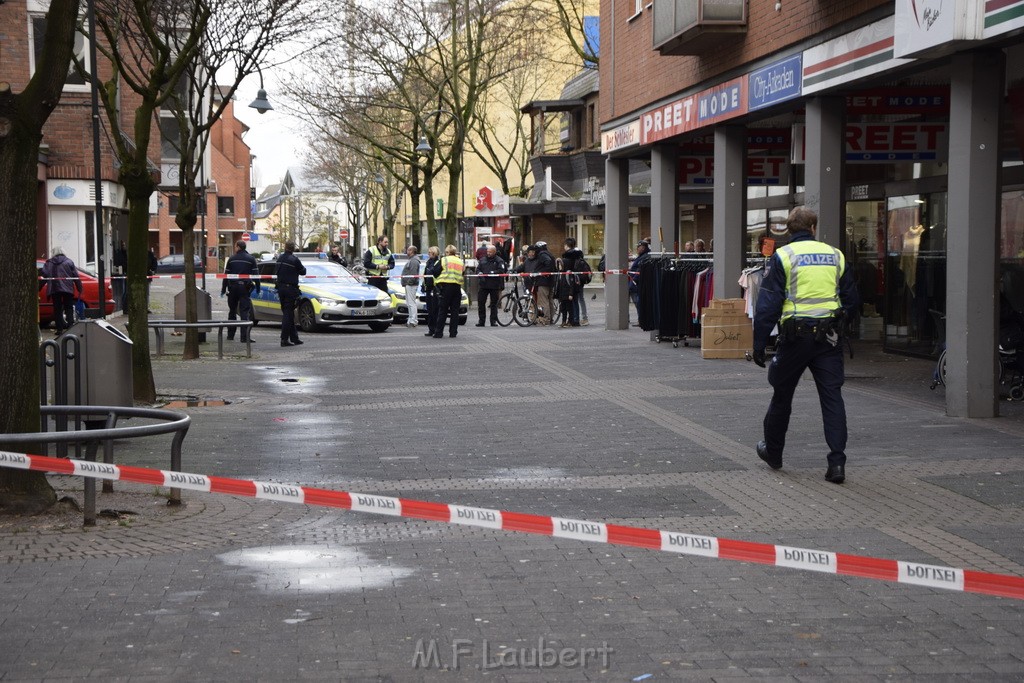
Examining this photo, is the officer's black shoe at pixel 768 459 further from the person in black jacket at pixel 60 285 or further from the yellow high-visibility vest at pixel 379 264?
the yellow high-visibility vest at pixel 379 264

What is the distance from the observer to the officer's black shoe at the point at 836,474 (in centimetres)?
888

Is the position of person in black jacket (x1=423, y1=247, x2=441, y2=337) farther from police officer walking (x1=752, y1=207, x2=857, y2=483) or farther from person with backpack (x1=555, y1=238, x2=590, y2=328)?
police officer walking (x1=752, y1=207, x2=857, y2=483)

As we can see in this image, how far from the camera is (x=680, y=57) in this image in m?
21.4

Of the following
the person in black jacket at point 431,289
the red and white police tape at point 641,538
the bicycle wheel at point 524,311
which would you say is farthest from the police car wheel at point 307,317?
the red and white police tape at point 641,538

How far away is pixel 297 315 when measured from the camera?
28.7 meters

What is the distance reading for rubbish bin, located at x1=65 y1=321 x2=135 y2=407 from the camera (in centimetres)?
980

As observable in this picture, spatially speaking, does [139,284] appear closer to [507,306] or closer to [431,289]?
[431,289]

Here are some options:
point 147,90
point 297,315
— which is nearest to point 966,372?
point 147,90

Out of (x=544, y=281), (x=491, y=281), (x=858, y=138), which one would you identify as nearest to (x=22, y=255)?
(x=858, y=138)

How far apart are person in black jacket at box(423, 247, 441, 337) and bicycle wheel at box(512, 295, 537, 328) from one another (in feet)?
7.27

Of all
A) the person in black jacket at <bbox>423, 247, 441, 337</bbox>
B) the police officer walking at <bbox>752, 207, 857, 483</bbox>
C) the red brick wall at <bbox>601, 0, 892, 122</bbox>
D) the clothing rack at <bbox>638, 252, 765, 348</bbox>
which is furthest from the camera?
the person in black jacket at <bbox>423, 247, 441, 337</bbox>

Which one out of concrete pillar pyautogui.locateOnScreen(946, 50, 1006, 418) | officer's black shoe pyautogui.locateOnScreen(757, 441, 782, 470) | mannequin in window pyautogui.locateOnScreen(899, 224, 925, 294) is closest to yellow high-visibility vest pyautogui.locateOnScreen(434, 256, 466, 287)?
mannequin in window pyautogui.locateOnScreen(899, 224, 925, 294)

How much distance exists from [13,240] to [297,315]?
20.9 m

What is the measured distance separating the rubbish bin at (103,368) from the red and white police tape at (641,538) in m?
3.66
